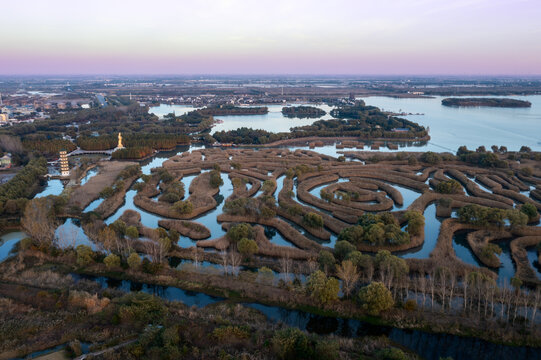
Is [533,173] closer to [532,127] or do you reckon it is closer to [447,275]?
[447,275]

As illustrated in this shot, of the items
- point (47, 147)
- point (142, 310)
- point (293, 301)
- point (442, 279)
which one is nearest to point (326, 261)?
point (293, 301)

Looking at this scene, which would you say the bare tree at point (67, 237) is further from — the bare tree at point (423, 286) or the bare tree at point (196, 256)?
the bare tree at point (423, 286)

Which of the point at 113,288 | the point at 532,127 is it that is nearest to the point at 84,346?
the point at 113,288

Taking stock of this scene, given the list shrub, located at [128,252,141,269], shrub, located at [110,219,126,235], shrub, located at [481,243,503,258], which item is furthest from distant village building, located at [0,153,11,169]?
shrub, located at [481,243,503,258]

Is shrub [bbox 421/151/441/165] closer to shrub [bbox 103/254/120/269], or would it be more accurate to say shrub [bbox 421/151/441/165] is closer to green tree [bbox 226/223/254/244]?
green tree [bbox 226/223/254/244]

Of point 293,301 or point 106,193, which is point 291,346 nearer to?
point 293,301

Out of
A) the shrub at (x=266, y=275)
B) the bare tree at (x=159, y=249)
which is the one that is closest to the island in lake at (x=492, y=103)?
the shrub at (x=266, y=275)
